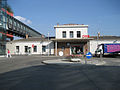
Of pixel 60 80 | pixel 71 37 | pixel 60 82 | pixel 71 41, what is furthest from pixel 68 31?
pixel 60 82

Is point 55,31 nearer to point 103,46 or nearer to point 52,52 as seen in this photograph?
point 52,52

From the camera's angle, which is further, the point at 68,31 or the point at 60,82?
the point at 68,31

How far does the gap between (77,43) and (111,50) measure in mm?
8212

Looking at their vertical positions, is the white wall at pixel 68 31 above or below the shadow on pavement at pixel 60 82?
above

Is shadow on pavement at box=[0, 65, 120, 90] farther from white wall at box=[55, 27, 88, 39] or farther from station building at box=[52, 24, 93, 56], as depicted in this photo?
white wall at box=[55, 27, 88, 39]

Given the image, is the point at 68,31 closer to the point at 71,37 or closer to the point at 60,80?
the point at 71,37

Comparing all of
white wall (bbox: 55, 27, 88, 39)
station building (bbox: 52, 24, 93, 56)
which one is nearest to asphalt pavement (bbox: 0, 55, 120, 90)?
station building (bbox: 52, 24, 93, 56)

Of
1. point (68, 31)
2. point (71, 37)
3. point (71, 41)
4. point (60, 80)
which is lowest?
point (60, 80)

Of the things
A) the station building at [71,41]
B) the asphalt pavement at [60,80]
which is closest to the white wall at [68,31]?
the station building at [71,41]

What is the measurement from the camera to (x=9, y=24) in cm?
3878

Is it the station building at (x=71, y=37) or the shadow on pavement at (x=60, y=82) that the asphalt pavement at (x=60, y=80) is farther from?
the station building at (x=71, y=37)

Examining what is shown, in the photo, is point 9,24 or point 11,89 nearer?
point 11,89

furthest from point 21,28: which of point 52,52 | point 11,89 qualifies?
point 11,89

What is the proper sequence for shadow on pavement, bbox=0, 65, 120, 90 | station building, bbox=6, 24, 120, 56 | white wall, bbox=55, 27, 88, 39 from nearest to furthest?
shadow on pavement, bbox=0, 65, 120, 90
station building, bbox=6, 24, 120, 56
white wall, bbox=55, 27, 88, 39
